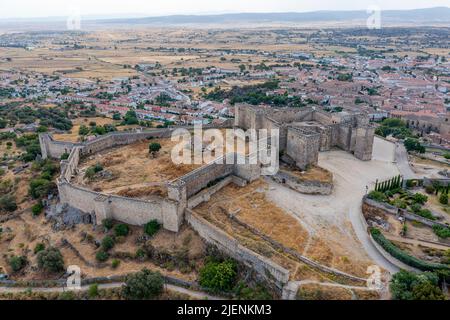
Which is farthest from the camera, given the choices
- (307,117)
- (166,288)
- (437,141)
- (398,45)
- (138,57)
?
(398,45)

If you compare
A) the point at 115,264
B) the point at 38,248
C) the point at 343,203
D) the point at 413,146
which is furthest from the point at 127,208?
the point at 413,146

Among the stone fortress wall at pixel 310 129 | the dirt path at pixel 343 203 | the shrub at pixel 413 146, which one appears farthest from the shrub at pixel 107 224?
the shrub at pixel 413 146

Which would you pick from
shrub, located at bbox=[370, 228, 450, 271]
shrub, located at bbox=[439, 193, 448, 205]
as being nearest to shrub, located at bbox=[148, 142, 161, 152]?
shrub, located at bbox=[370, 228, 450, 271]

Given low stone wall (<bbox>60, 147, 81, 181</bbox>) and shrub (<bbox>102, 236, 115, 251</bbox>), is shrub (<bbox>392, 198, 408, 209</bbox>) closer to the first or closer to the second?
shrub (<bbox>102, 236, 115, 251</bbox>)

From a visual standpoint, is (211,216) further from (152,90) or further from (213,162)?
Result: (152,90)

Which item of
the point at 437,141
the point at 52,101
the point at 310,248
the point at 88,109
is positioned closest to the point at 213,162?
the point at 310,248
